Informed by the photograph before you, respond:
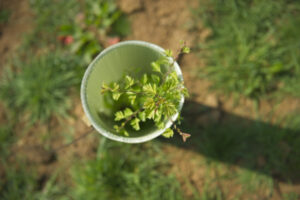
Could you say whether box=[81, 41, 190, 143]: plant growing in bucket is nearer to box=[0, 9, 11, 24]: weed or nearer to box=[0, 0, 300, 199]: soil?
box=[0, 0, 300, 199]: soil

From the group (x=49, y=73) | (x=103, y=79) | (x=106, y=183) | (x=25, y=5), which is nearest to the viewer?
(x=103, y=79)

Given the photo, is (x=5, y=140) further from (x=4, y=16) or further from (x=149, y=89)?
(x=149, y=89)

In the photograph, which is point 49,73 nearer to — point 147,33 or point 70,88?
point 70,88

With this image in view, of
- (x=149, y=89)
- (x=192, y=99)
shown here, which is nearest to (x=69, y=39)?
(x=192, y=99)

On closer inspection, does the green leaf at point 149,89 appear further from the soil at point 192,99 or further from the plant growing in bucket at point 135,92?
the soil at point 192,99

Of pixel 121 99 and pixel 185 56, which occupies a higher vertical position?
pixel 121 99

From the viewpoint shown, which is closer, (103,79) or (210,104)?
(103,79)

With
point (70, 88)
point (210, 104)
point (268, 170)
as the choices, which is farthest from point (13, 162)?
point (268, 170)
